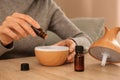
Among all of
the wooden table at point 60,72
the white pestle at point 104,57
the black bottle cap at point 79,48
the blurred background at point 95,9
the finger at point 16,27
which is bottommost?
the wooden table at point 60,72

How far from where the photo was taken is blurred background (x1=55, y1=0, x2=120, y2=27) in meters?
2.39

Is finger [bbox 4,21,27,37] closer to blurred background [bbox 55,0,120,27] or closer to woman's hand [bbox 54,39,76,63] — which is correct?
woman's hand [bbox 54,39,76,63]

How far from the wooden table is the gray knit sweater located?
12.0 inches

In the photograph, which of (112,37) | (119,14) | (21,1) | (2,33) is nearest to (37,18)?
(21,1)

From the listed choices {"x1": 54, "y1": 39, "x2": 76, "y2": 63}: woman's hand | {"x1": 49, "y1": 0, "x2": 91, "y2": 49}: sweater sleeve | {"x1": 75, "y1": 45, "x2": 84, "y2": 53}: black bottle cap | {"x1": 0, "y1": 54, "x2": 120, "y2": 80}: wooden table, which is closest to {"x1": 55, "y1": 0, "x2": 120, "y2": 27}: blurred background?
{"x1": 49, "y1": 0, "x2": 91, "y2": 49}: sweater sleeve

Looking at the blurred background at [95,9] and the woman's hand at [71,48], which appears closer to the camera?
the woman's hand at [71,48]

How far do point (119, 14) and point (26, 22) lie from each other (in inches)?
63.3

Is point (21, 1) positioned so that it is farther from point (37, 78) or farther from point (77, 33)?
point (37, 78)

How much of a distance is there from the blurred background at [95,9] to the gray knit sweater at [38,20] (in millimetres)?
1048

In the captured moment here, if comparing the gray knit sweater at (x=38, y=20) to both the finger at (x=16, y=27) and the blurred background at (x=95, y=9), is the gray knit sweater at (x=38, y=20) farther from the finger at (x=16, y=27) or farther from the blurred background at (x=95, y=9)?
the blurred background at (x=95, y=9)

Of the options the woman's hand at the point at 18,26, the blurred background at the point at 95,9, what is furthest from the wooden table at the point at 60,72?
the blurred background at the point at 95,9

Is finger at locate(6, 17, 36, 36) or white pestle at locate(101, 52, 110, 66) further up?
finger at locate(6, 17, 36, 36)

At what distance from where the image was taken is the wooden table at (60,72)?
793mm

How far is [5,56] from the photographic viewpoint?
1.29 m
